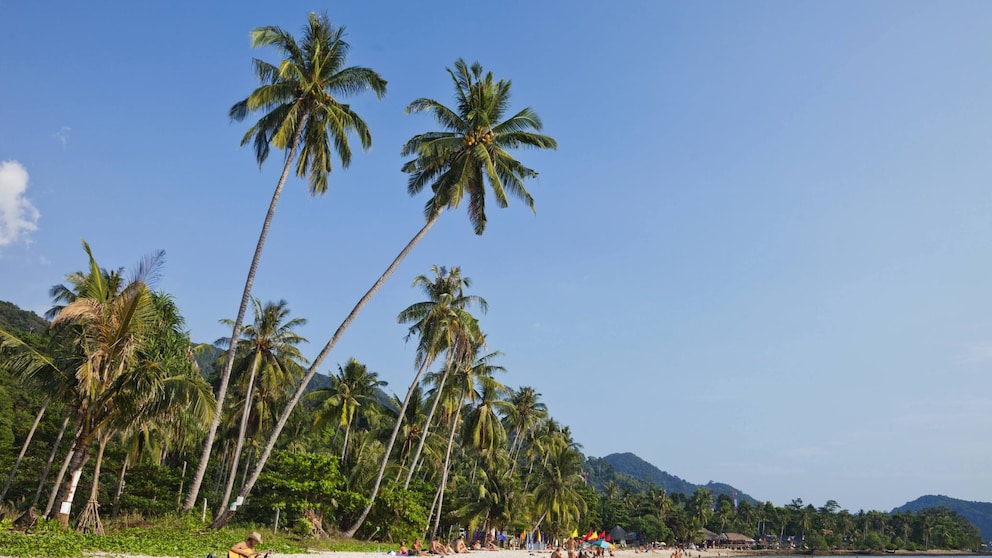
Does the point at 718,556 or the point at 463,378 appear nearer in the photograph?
the point at 463,378

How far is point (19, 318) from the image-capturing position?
78.1 meters

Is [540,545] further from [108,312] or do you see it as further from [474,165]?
[108,312]

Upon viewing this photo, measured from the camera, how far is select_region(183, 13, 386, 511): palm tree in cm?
2139

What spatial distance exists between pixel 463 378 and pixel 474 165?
53.0ft

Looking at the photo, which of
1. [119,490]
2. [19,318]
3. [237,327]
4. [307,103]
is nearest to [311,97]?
[307,103]

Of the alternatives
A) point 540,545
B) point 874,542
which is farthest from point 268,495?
point 874,542

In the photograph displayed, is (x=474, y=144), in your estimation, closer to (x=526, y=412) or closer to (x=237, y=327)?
(x=237, y=327)

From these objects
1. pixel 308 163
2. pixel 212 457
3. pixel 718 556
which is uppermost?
pixel 308 163

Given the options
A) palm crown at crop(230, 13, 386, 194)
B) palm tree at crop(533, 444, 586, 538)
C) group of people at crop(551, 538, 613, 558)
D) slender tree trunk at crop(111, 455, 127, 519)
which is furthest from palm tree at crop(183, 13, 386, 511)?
palm tree at crop(533, 444, 586, 538)

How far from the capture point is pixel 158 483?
30594 millimetres

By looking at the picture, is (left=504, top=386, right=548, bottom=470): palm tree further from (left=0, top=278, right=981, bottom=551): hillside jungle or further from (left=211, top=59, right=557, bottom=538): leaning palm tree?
(left=211, top=59, right=557, bottom=538): leaning palm tree

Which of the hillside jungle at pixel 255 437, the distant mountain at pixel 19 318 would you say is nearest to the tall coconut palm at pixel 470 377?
the hillside jungle at pixel 255 437

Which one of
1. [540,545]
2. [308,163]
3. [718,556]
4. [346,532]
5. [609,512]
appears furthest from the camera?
[609,512]

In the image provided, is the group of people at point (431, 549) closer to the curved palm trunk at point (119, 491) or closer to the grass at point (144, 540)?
the grass at point (144, 540)
